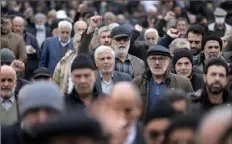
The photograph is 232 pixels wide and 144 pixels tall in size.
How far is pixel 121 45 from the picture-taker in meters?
14.1

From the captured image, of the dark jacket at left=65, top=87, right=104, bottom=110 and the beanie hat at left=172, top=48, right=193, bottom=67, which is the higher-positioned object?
the beanie hat at left=172, top=48, right=193, bottom=67

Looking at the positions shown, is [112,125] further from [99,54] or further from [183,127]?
[99,54]

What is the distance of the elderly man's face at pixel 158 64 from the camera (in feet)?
39.0

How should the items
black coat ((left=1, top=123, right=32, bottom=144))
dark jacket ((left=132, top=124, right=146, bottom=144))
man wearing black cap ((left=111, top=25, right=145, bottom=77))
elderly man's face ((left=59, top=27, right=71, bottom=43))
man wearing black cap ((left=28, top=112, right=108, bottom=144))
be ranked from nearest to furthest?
man wearing black cap ((left=28, top=112, right=108, bottom=144)) → dark jacket ((left=132, top=124, right=146, bottom=144)) → black coat ((left=1, top=123, right=32, bottom=144)) → man wearing black cap ((left=111, top=25, right=145, bottom=77)) → elderly man's face ((left=59, top=27, right=71, bottom=43))

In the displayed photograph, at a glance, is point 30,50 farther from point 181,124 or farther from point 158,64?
point 181,124

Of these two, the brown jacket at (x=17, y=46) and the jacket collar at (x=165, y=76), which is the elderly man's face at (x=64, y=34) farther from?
the jacket collar at (x=165, y=76)

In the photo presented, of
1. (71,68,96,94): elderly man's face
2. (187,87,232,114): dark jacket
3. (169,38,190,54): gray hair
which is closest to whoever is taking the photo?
(71,68,96,94): elderly man's face

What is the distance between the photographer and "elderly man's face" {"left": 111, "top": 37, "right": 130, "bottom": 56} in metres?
13.9

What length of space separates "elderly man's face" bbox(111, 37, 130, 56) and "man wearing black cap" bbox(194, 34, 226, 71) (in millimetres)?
1021

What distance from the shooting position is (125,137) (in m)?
7.13

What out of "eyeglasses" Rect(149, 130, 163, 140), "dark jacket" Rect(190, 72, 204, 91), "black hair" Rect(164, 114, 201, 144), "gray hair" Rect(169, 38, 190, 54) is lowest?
"dark jacket" Rect(190, 72, 204, 91)

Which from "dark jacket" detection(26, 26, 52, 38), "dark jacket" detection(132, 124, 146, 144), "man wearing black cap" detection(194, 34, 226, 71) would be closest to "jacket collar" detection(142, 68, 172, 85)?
"man wearing black cap" detection(194, 34, 226, 71)

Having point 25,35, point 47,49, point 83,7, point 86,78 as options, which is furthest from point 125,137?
point 83,7

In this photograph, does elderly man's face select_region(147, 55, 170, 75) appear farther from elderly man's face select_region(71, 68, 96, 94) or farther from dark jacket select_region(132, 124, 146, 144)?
dark jacket select_region(132, 124, 146, 144)
